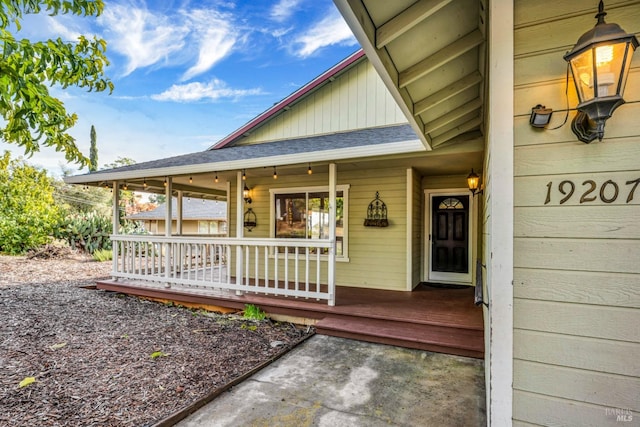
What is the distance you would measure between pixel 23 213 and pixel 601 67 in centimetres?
1559

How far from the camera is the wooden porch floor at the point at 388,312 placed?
3684 mm

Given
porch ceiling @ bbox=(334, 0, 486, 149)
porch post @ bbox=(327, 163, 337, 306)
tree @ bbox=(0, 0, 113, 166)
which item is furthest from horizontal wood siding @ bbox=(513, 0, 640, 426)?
porch post @ bbox=(327, 163, 337, 306)

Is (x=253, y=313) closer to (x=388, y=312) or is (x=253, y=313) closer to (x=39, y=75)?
(x=388, y=312)

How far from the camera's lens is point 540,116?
4.83 ft

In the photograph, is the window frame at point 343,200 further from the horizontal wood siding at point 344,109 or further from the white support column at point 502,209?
the white support column at point 502,209

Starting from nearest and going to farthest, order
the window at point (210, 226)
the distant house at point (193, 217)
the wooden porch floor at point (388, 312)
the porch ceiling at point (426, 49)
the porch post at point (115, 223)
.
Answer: the porch ceiling at point (426, 49) → the wooden porch floor at point (388, 312) → the porch post at point (115, 223) → the distant house at point (193, 217) → the window at point (210, 226)

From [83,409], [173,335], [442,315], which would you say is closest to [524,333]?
[442,315]

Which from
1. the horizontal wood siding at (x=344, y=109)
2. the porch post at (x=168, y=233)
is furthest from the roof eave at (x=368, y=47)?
the porch post at (x=168, y=233)

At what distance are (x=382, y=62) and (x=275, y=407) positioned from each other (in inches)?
108

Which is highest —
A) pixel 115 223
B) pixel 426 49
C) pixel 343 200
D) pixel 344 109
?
pixel 344 109

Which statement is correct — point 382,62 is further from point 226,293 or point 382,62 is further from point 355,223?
point 226,293

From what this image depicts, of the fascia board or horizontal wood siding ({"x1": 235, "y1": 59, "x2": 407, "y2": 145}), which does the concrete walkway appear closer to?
the fascia board

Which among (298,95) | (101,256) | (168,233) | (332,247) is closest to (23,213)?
(101,256)

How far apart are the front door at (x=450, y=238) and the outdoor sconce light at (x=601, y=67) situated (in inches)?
202
